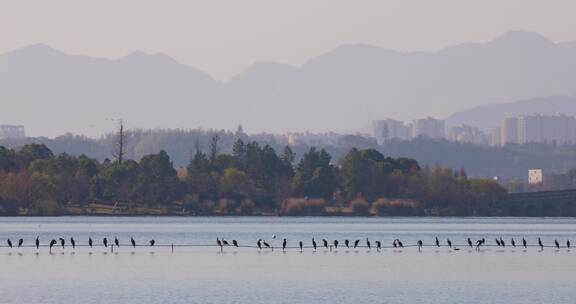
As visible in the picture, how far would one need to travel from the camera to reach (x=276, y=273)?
81562 millimetres

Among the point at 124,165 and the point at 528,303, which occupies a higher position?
the point at 124,165

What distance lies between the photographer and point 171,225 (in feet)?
500

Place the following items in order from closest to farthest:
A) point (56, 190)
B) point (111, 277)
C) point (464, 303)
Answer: point (464, 303) → point (111, 277) → point (56, 190)

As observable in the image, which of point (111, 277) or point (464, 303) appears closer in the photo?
point (464, 303)

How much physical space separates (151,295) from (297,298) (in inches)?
238

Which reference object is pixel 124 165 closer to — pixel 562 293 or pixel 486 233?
pixel 486 233

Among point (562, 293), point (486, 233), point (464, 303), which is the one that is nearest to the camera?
point (464, 303)

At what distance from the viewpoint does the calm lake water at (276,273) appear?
225 feet

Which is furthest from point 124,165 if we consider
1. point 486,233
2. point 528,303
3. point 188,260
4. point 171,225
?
point 528,303

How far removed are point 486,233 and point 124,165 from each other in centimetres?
5969

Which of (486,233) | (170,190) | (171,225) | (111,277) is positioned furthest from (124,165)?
(111,277)

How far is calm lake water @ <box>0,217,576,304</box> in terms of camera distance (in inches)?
2704

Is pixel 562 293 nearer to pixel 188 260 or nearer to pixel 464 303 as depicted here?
pixel 464 303

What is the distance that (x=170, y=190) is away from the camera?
619 ft
